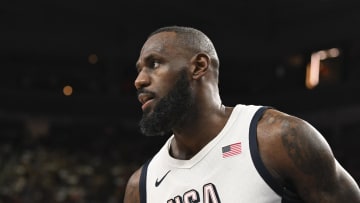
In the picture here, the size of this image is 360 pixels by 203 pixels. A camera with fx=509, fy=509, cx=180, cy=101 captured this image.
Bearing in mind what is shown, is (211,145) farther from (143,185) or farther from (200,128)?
(143,185)

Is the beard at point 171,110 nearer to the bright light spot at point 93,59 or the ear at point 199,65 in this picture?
the ear at point 199,65

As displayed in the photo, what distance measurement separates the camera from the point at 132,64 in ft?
55.3

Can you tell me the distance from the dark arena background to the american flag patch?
1166 cm

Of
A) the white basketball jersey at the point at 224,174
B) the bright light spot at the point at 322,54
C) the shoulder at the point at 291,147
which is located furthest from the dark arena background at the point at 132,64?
the shoulder at the point at 291,147

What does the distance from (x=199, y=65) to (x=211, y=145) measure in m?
0.38

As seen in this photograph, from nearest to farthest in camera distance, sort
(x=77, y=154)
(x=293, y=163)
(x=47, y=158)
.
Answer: (x=293, y=163) → (x=47, y=158) → (x=77, y=154)

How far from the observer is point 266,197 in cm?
204

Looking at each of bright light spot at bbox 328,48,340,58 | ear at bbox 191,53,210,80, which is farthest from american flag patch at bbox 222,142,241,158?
bright light spot at bbox 328,48,340,58

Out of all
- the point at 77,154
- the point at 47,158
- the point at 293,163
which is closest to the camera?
the point at 293,163

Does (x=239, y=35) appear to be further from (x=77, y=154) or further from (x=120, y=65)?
(x=77, y=154)

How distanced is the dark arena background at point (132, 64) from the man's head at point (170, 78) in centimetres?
1155

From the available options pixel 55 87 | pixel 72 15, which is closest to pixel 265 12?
pixel 72 15

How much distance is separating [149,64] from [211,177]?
1.93 feet

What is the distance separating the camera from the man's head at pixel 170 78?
7.49 feet
